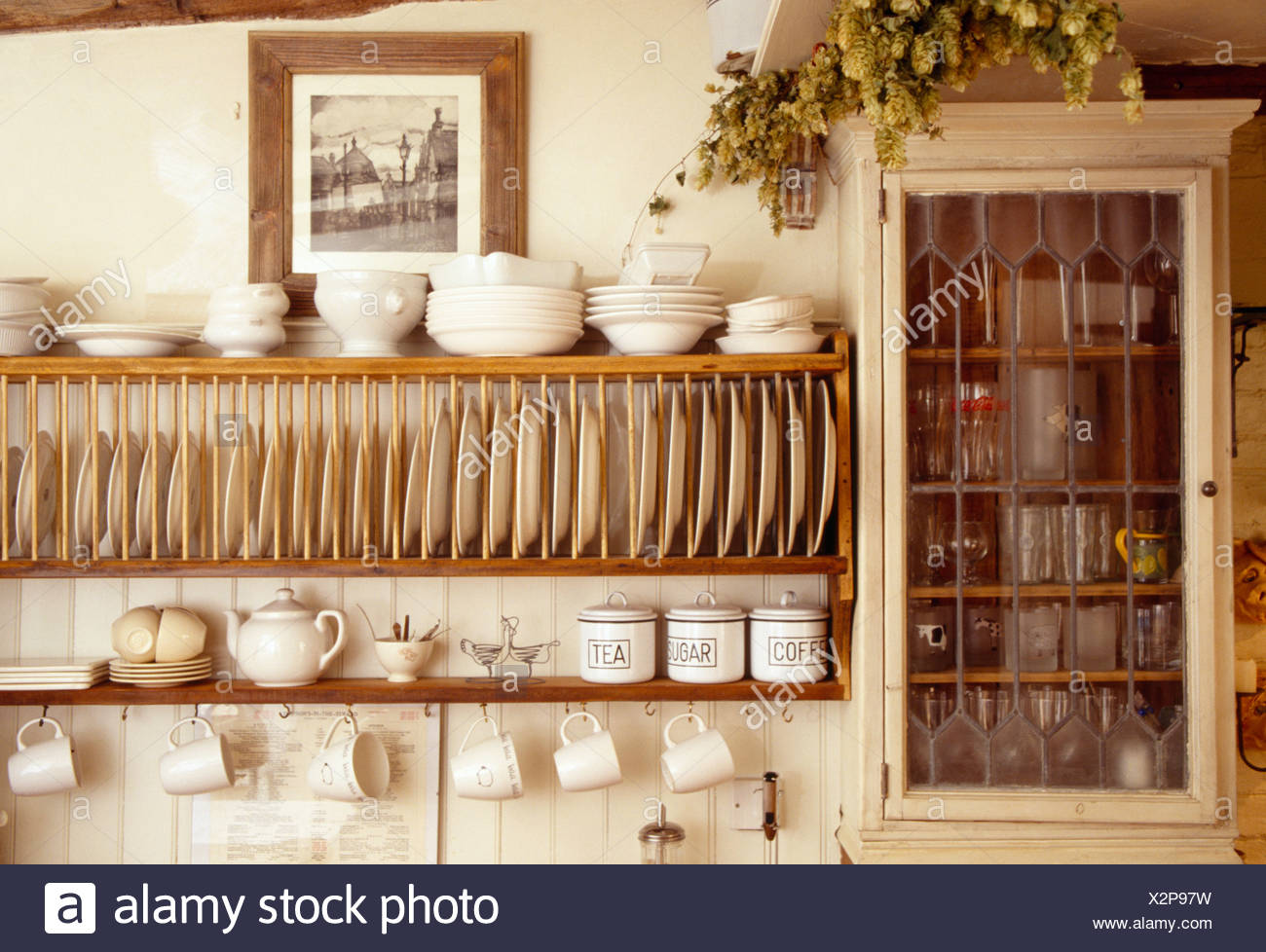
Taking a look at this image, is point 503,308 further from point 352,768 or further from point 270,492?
point 352,768

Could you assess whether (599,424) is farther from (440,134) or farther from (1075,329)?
(1075,329)

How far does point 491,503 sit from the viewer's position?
177 centimetres

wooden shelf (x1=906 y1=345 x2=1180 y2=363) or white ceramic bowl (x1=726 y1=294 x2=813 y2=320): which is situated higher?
white ceramic bowl (x1=726 y1=294 x2=813 y2=320)

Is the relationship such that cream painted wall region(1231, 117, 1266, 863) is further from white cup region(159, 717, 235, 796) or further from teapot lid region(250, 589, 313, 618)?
white cup region(159, 717, 235, 796)

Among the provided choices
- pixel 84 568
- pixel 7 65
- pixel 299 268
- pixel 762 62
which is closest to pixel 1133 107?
pixel 762 62

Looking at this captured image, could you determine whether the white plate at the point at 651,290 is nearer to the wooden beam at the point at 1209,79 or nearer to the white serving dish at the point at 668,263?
the white serving dish at the point at 668,263

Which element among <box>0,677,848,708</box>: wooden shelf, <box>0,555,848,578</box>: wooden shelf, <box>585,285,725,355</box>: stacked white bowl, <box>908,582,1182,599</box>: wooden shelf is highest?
<box>585,285,725,355</box>: stacked white bowl

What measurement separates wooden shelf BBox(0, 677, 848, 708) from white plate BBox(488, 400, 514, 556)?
0.26 meters

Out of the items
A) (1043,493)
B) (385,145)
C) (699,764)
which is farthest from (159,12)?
(1043,493)

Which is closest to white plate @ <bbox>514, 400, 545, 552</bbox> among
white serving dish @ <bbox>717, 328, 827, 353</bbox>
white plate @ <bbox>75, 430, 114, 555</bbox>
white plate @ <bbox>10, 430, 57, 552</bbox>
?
white serving dish @ <bbox>717, 328, 827, 353</bbox>

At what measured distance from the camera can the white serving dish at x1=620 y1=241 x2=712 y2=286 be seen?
5.82 feet

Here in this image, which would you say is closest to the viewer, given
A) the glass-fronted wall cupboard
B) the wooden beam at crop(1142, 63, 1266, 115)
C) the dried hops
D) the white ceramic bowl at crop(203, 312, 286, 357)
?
the dried hops

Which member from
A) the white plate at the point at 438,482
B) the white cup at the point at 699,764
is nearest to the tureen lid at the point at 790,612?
the white cup at the point at 699,764

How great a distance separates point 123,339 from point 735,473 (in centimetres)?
106
